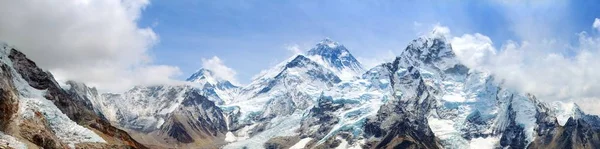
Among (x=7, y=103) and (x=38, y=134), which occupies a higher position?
(x=7, y=103)

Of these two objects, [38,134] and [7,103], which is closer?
[38,134]

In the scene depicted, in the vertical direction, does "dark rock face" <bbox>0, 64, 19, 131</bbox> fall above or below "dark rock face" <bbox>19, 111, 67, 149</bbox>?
above

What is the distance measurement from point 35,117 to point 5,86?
12.4 m

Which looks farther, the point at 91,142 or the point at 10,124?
the point at 91,142

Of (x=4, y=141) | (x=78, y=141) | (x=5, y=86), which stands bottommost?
(x=4, y=141)

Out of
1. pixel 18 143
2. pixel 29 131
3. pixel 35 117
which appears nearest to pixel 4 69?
pixel 35 117

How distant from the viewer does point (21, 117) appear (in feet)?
572

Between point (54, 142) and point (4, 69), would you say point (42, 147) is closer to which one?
point (54, 142)

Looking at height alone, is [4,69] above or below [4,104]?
above

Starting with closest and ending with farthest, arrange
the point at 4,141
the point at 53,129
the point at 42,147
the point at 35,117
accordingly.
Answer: the point at 4,141 < the point at 42,147 < the point at 35,117 < the point at 53,129

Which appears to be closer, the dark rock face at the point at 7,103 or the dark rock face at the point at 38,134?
the dark rock face at the point at 7,103

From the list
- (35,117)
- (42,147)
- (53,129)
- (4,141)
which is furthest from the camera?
(53,129)

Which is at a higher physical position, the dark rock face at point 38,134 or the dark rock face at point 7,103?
the dark rock face at point 7,103

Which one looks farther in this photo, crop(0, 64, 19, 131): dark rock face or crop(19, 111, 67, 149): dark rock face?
crop(19, 111, 67, 149): dark rock face
